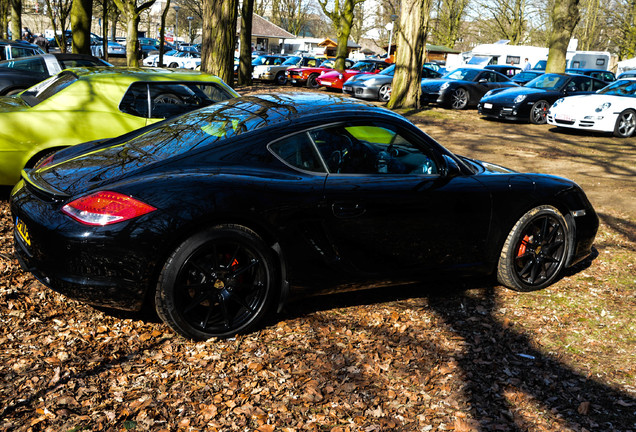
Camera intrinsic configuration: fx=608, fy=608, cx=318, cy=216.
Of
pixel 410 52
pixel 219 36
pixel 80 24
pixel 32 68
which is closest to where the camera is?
pixel 219 36

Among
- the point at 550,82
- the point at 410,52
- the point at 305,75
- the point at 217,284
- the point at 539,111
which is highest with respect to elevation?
the point at 410,52

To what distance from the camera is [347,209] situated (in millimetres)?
3988

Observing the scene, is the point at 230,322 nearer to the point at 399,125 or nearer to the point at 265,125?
the point at 265,125

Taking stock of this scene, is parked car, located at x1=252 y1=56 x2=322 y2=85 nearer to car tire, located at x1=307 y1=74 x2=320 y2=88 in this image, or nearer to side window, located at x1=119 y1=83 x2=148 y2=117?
car tire, located at x1=307 y1=74 x2=320 y2=88

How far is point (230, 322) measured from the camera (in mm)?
3887

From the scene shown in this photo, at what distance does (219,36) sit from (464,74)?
11755 millimetres

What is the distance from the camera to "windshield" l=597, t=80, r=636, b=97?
14633 millimetres

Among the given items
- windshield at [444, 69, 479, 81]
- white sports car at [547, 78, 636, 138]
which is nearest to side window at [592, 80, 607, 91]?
white sports car at [547, 78, 636, 138]

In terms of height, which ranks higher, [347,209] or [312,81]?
[347,209]

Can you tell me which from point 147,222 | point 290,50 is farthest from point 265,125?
point 290,50

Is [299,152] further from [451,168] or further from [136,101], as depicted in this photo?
[136,101]

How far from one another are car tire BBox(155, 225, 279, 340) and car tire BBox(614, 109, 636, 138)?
12933 millimetres

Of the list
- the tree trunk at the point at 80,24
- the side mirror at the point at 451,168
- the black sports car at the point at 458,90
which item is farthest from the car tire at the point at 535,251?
the tree trunk at the point at 80,24

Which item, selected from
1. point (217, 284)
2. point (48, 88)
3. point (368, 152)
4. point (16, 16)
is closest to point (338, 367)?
point (217, 284)
